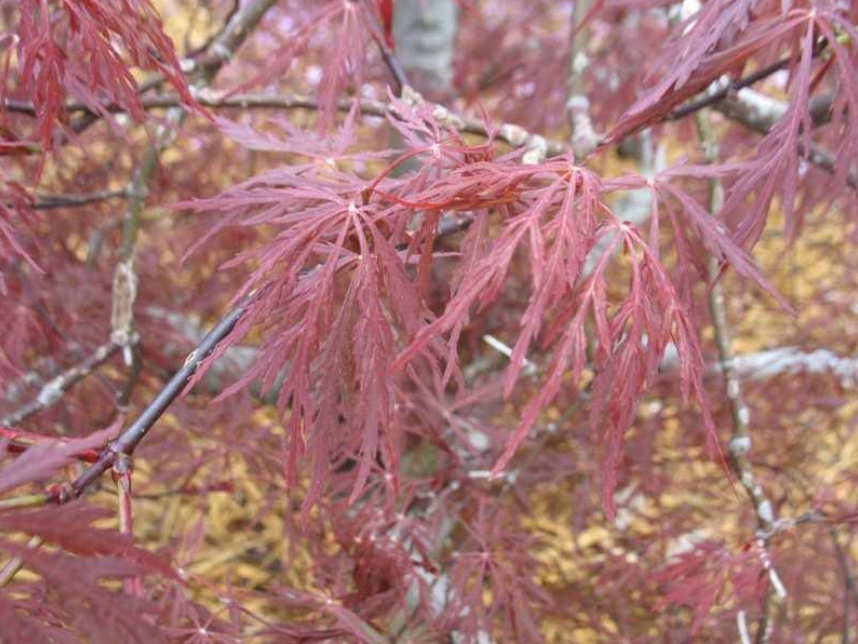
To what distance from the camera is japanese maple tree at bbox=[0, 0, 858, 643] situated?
54 cm

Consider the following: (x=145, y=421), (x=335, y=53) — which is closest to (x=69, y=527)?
(x=145, y=421)

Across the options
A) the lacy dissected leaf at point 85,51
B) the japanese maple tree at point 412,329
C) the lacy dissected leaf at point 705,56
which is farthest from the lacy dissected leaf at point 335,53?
the lacy dissected leaf at point 705,56

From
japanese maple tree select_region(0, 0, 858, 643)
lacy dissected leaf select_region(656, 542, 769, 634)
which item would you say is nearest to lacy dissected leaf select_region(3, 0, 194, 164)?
japanese maple tree select_region(0, 0, 858, 643)

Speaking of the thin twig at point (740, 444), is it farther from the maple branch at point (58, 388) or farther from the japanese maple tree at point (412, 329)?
the maple branch at point (58, 388)

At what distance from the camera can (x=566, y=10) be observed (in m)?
3.08

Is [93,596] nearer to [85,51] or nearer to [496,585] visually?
[85,51]

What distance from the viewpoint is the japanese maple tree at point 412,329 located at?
0.54 meters

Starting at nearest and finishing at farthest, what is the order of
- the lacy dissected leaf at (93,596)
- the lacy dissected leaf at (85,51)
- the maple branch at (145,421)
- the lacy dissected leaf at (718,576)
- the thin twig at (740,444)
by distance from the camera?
the lacy dissected leaf at (93,596) → the maple branch at (145,421) → the lacy dissected leaf at (85,51) → the lacy dissected leaf at (718,576) → the thin twig at (740,444)

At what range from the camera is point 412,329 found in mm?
556

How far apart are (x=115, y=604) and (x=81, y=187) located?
135 cm

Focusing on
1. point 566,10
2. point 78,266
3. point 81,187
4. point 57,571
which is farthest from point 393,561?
point 566,10

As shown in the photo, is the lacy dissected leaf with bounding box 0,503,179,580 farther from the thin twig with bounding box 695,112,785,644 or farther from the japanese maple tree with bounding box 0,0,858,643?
the thin twig with bounding box 695,112,785,644

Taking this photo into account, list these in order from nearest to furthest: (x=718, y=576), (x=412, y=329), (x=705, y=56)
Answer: (x=412, y=329), (x=705, y=56), (x=718, y=576)

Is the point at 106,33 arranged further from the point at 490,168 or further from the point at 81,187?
the point at 81,187
